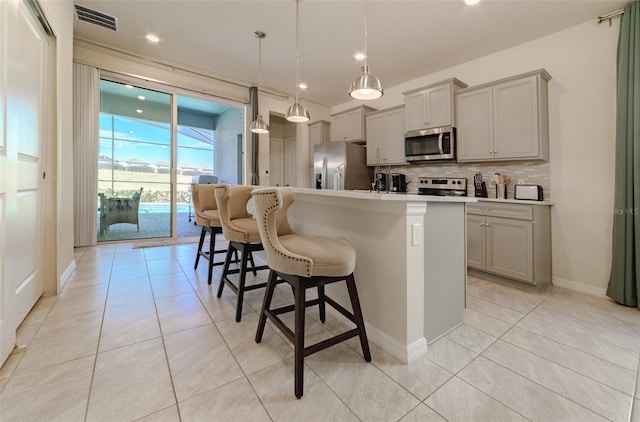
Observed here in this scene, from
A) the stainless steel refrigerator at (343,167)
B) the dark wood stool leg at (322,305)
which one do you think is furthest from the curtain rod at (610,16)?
the dark wood stool leg at (322,305)

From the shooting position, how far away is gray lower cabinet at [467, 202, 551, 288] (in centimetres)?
266

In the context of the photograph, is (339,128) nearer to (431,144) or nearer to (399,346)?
(431,144)

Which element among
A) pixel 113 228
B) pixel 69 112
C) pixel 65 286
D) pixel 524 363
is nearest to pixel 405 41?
pixel 524 363

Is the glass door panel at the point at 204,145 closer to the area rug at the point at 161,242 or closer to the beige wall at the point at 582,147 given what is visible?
the area rug at the point at 161,242

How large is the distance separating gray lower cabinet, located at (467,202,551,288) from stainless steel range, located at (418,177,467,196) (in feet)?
2.11

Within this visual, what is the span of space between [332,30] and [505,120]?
2.39 m

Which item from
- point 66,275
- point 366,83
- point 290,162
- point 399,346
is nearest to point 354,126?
point 290,162

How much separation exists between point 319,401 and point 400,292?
678mm

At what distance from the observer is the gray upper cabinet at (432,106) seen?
3.54m

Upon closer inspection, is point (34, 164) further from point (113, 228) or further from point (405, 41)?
point (405, 41)

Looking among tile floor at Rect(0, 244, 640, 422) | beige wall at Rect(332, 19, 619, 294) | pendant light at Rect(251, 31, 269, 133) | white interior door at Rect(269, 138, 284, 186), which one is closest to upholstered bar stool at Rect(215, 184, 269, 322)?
tile floor at Rect(0, 244, 640, 422)

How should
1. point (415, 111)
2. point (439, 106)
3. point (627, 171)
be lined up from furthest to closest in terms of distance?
1. point (415, 111)
2. point (439, 106)
3. point (627, 171)

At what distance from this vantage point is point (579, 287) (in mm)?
2785

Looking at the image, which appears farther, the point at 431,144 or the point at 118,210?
the point at 118,210
